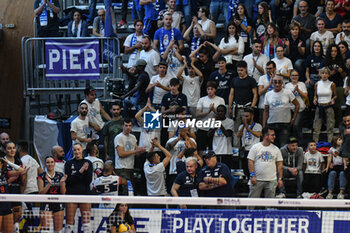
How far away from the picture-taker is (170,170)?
15.9 meters

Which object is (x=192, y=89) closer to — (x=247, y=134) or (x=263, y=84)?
(x=263, y=84)

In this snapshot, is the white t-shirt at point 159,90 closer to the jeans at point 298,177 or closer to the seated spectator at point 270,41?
the seated spectator at point 270,41

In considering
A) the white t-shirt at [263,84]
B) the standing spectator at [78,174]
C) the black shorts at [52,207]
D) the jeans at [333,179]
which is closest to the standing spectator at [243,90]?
the white t-shirt at [263,84]

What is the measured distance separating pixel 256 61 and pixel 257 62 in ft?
0.12

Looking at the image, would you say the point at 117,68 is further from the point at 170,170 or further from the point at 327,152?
the point at 327,152

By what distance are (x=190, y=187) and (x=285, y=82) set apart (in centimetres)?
470

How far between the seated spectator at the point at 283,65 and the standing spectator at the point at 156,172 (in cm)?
395

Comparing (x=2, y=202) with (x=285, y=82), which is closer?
(x=2, y=202)

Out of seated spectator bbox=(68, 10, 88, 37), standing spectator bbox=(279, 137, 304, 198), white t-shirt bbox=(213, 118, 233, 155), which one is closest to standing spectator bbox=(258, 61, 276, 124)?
white t-shirt bbox=(213, 118, 233, 155)

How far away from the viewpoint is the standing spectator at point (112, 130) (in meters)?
16.6

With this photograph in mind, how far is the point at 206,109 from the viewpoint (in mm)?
16656

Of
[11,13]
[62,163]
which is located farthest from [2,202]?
[11,13]

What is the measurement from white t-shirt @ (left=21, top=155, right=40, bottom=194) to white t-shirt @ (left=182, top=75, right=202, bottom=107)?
14.1 ft

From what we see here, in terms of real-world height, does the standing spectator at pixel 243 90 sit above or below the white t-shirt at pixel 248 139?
above
